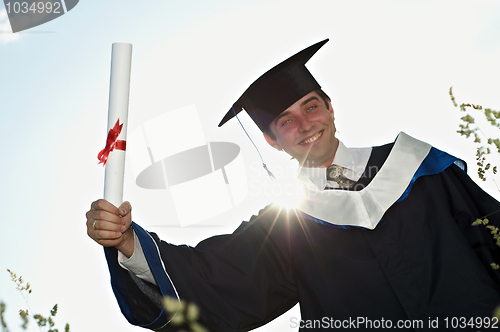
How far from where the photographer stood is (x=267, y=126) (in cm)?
390

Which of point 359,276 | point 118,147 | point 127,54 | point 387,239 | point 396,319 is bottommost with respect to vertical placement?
point 396,319

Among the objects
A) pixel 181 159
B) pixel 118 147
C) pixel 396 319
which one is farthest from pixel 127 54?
pixel 181 159

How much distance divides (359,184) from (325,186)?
277 mm

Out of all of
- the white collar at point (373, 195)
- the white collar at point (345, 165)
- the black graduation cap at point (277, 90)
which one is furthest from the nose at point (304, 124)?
the white collar at point (373, 195)

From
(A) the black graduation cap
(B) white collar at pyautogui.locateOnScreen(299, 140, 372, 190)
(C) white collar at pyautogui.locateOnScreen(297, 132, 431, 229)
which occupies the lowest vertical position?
(C) white collar at pyautogui.locateOnScreen(297, 132, 431, 229)

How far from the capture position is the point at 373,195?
3160 mm

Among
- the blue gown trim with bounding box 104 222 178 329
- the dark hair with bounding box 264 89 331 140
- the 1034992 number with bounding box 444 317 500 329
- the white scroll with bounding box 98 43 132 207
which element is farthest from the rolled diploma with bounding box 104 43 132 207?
the 1034992 number with bounding box 444 317 500 329

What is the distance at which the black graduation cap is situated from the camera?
12.7 feet

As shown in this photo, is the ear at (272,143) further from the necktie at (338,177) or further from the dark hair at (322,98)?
the necktie at (338,177)

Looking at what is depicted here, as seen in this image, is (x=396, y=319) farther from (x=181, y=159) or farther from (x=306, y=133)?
(x=181, y=159)

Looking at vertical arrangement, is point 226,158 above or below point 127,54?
above

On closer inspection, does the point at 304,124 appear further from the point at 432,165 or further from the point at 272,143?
the point at 432,165

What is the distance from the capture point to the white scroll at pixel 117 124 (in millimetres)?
2107

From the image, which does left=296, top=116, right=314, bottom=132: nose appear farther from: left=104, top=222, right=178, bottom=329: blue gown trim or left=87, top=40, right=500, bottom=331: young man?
left=104, top=222, right=178, bottom=329: blue gown trim
